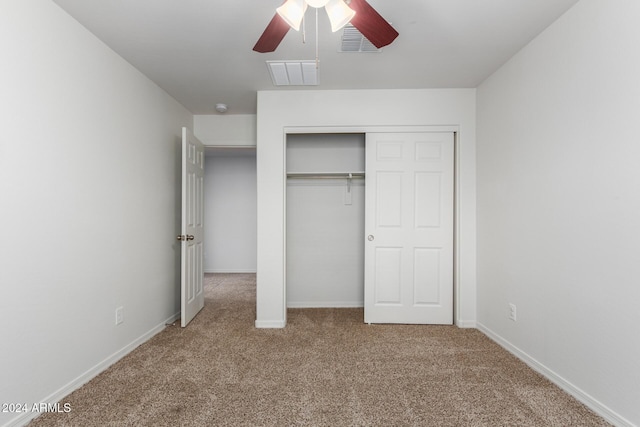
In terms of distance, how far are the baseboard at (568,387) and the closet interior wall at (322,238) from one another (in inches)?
66.1

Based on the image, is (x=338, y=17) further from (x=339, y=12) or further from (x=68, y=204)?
(x=68, y=204)

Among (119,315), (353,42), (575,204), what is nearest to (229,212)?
(119,315)

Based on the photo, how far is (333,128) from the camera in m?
3.18

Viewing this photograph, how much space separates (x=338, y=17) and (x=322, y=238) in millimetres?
2698

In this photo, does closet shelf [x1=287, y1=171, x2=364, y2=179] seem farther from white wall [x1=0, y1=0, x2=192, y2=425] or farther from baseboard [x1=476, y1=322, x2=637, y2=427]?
baseboard [x1=476, y1=322, x2=637, y2=427]

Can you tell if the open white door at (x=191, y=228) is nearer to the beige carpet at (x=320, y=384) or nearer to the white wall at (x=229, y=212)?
the beige carpet at (x=320, y=384)

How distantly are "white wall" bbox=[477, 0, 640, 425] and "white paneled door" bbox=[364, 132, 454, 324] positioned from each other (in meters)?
0.52

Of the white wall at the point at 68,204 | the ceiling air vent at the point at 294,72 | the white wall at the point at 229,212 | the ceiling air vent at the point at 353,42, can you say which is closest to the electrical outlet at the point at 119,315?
the white wall at the point at 68,204

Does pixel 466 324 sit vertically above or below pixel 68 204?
below

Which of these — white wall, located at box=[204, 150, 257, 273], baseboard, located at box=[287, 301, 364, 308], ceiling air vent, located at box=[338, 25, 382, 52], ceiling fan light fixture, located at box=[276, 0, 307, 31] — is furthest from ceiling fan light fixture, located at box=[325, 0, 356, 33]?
white wall, located at box=[204, 150, 257, 273]

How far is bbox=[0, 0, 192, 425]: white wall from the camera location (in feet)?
5.30

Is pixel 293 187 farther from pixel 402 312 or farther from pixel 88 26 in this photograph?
pixel 88 26

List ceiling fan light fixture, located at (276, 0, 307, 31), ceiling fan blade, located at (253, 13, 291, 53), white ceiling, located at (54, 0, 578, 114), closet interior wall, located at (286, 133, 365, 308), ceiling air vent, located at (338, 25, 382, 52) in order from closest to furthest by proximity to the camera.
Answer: ceiling fan light fixture, located at (276, 0, 307, 31) < ceiling fan blade, located at (253, 13, 291, 53) < white ceiling, located at (54, 0, 578, 114) < ceiling air vent, located at (338, 25, 382, 52) < closet interior wall, located at (286, 133, 365, 308)

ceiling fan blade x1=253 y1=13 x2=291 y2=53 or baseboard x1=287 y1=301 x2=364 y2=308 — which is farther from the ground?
ceiling fan blade x1=253 y1=13 x2=291 y2=53
